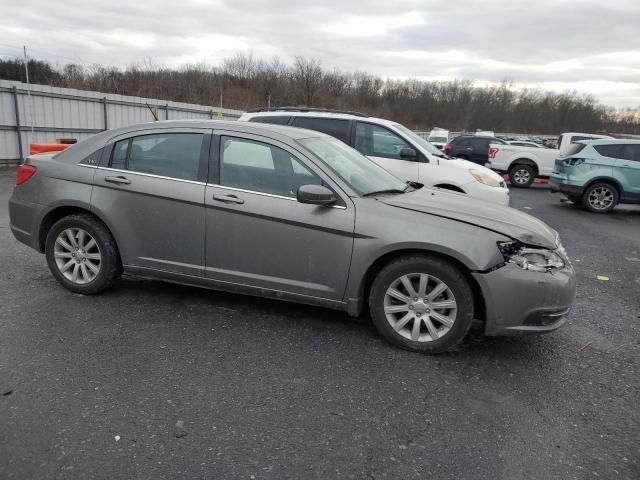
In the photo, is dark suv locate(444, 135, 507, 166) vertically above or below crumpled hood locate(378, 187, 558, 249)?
below

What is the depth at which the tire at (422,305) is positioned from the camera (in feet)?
11.7

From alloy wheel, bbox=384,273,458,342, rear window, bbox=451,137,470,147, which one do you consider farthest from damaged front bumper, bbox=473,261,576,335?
rear window, bbox=451,137,470,147

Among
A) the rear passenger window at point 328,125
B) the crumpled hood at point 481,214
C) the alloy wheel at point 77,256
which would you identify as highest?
the rear passenger window at point 328,125

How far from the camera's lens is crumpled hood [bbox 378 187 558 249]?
12.1ft

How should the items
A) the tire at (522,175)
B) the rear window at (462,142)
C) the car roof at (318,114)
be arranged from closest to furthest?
the car roof at (318,114) < the tire at (522,175) < the rear window at (462,142)

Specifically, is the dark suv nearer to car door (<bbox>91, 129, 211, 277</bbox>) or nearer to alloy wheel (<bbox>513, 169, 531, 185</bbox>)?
alloy wheel (<bbox>513, 169, 531, 185</bbox>)

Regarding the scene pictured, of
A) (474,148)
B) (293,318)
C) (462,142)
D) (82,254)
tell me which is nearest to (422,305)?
(293,318)

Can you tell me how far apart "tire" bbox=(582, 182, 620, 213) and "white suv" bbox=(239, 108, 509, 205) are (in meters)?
4.89

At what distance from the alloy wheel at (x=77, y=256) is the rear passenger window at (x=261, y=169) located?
145 centimetres

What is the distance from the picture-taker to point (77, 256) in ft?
15.1

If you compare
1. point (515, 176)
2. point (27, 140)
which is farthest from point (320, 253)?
point (515, 176)

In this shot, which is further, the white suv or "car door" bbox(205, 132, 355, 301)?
the white suv

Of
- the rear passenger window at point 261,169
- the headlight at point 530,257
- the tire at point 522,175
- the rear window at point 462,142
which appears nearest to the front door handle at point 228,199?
the rear passenger window at point 261,169

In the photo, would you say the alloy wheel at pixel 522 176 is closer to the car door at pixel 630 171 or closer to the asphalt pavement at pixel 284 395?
the car door at pixel 630 171
